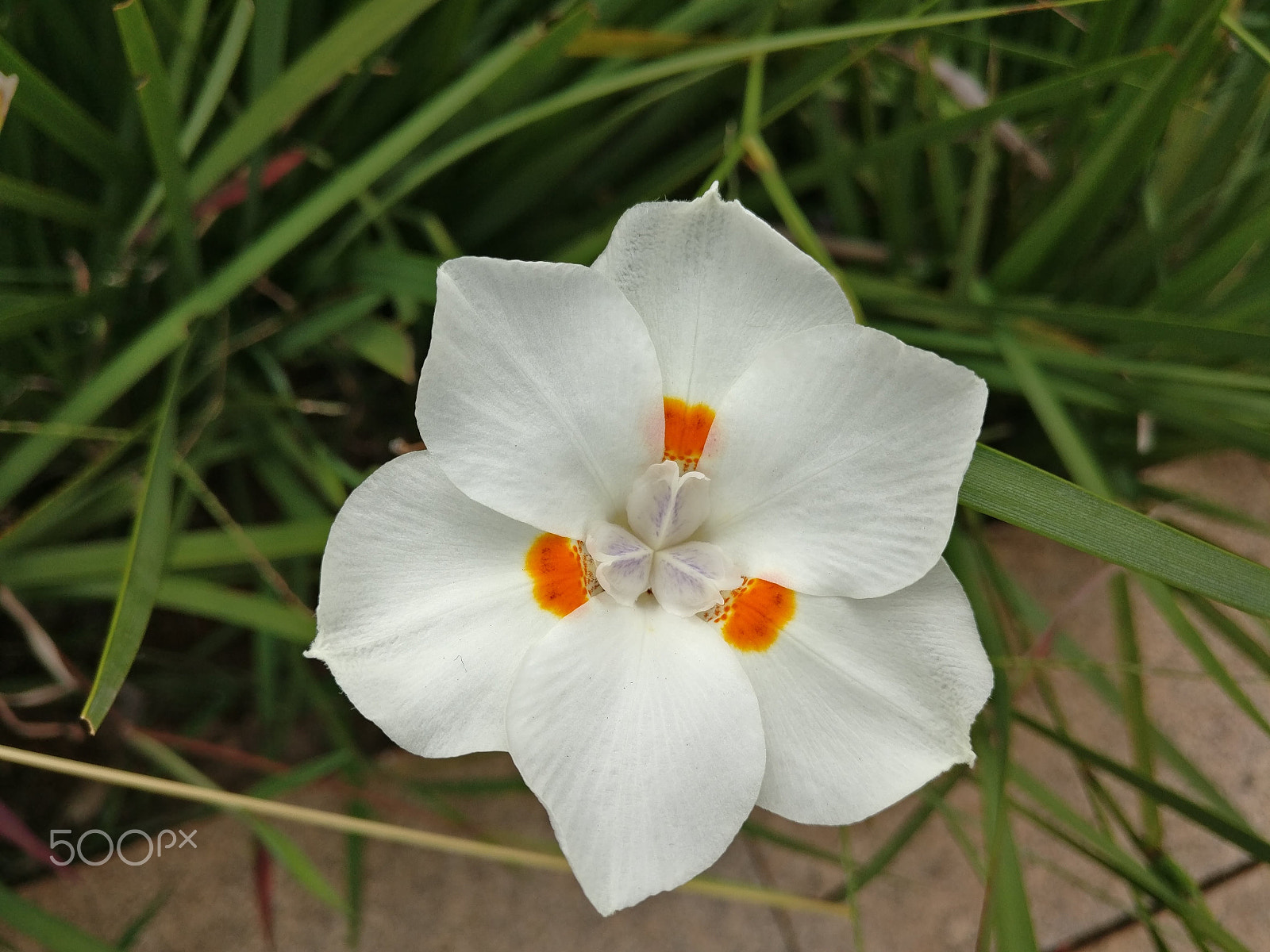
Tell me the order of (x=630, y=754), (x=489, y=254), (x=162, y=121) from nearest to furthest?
(x=630, y=754) → (x=162, y=121) → (x=489, y=254)

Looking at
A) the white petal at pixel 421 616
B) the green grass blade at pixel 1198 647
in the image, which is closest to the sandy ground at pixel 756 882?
the green grass blade at pixel 1198 647

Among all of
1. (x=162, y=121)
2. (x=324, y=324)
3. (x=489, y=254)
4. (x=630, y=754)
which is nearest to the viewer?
(x=630, y=754)

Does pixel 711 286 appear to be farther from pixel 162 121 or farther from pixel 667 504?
pixel 162 121

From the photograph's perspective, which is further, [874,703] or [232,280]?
[232,280]

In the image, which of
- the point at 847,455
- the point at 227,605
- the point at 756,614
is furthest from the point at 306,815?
the point at 847,455

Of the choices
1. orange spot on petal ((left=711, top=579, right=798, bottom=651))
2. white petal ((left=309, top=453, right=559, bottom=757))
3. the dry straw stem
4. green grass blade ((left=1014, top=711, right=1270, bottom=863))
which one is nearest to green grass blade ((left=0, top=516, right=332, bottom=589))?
the dry straw stem

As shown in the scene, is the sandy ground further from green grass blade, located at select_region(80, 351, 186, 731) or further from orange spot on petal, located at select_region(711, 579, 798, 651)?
orange spot on petal, located at select_region(711, 579, 798, 651)
